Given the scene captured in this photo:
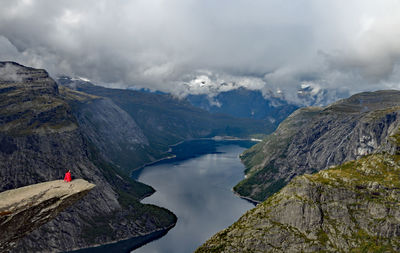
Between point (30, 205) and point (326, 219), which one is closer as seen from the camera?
point (30, 205)

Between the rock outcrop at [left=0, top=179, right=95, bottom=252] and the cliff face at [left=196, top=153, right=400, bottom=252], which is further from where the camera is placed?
the cliff face at [left=196, top=153, right=400, bottom=252]

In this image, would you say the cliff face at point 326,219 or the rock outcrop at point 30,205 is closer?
the rock outcrop at point 30,205

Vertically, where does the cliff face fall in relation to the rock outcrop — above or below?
below

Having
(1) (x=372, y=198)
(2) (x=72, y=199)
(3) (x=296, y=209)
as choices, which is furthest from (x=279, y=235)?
(2) (x=72, y=199)

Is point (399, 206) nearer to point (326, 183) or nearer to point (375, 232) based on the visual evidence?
point (375, 232)
